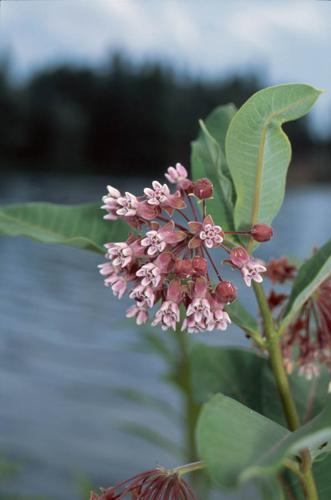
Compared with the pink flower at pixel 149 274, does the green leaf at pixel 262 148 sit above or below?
above

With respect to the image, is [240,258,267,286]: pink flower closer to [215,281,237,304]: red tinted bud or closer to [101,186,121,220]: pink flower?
[215,281,237,304]: red tinted bud

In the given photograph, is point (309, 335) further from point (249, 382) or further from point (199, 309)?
point (199, 309)

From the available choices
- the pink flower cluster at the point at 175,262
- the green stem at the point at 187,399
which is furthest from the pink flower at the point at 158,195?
the green stem at the point at 187,399

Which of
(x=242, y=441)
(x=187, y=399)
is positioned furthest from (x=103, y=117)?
(x=242, y=441)

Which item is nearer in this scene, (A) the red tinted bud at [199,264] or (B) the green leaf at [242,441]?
(B) the green leaf at [242,441]

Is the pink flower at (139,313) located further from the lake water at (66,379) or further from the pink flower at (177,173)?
the lake water at (66,379)

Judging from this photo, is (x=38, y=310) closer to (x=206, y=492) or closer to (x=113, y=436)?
(x=113, y=436)

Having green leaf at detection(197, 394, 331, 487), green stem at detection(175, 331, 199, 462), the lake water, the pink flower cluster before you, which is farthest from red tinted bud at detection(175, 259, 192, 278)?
the lake water
